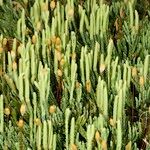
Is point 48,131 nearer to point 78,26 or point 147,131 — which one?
point 147,131

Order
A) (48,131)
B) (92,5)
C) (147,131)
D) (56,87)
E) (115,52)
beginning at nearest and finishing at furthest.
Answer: (48,131) < (147,131) < (56,87) < (115,52) < (92,5)

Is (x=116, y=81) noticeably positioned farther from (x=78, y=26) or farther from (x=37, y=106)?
(x=78, y=26)

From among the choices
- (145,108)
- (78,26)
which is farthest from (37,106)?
(78,26)

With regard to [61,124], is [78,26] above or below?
above

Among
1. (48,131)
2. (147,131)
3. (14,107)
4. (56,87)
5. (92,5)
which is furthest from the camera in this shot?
(92,5)

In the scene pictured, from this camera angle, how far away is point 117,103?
116cm

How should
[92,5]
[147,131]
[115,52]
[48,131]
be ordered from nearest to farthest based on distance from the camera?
[48,131], [147,131], [115,52], [92,5]

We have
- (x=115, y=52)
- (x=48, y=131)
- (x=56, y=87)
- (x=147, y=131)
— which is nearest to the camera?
(x=48, y=131)

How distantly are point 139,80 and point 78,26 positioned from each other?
22.0 inches

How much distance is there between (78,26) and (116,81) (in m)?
0.61

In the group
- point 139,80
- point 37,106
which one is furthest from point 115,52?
point 37,106

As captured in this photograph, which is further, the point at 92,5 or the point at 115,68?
the point at 92,5

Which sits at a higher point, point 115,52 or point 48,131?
point 115,52

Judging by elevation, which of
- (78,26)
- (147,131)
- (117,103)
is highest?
(78,26)
